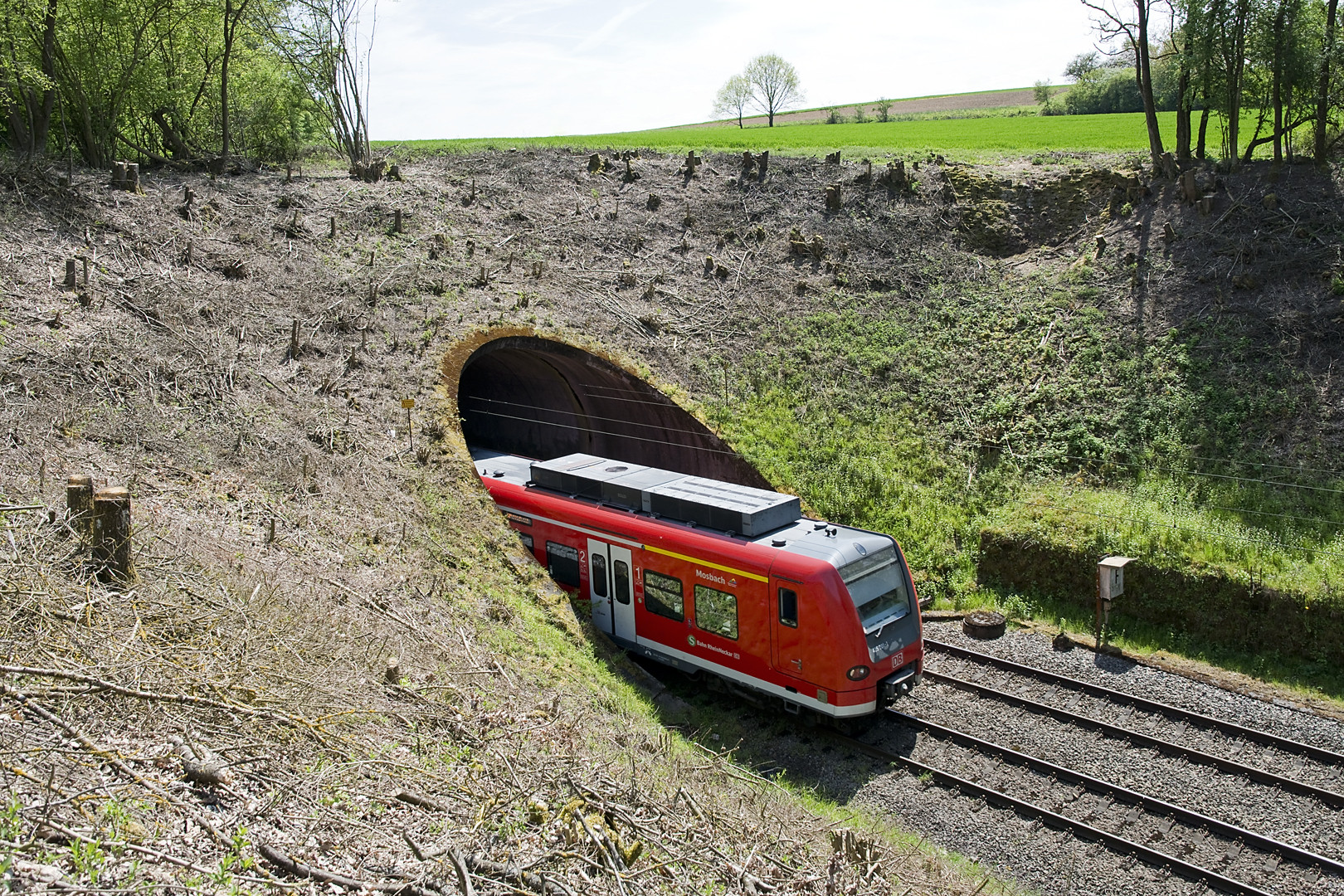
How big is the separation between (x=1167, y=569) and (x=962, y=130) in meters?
35.4

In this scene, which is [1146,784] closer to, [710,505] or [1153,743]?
[1153,743]

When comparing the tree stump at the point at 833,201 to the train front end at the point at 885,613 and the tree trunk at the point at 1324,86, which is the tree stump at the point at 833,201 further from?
the train front end at the point at 885,613

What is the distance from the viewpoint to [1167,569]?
1497 cm

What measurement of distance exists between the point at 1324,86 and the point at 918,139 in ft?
67.9

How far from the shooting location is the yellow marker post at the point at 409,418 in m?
16.9

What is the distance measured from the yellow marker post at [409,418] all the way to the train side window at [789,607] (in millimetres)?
8199

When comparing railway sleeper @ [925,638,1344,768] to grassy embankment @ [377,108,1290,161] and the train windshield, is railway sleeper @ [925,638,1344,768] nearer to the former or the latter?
the train windshield

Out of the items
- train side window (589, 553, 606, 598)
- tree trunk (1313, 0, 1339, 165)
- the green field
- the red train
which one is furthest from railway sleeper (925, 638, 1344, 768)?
the green field

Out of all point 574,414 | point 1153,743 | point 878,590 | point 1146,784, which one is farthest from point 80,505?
point 574,414

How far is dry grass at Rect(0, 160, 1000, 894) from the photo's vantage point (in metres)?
5.87

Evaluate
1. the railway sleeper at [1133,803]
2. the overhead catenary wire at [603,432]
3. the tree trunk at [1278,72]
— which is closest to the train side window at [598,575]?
the railway sleeper at [1133,803]

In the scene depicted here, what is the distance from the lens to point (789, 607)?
1205cm

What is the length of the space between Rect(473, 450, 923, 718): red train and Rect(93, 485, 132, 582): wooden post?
7.22 m

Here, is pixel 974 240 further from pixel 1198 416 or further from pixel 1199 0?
pixel 1198 416
